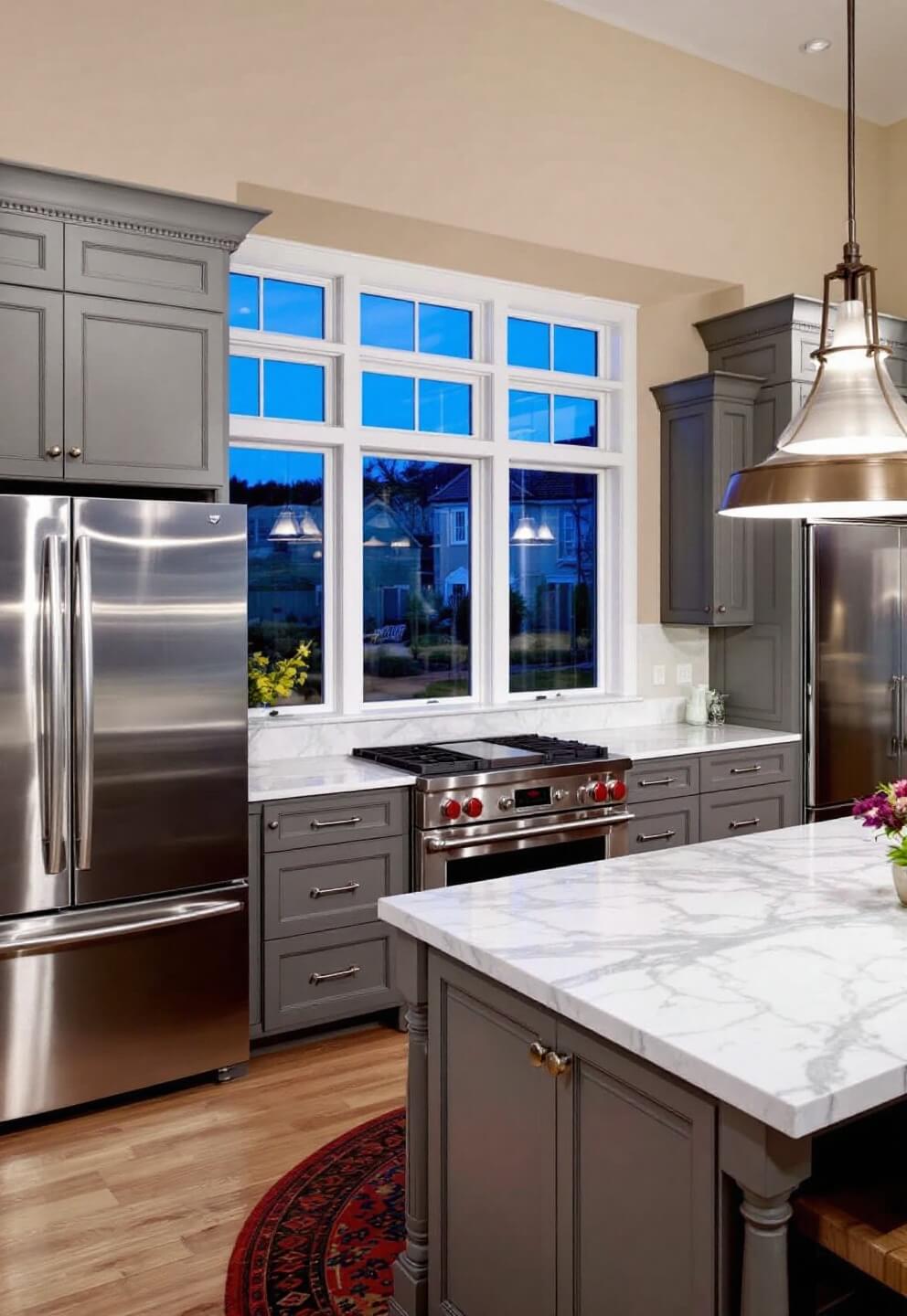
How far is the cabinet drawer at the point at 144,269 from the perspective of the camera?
134 inches

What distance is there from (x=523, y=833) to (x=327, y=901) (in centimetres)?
79

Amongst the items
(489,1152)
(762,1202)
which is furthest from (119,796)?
(762,1202)

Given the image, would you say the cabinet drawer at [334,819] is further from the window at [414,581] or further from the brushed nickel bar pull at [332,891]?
the window at [414,581]

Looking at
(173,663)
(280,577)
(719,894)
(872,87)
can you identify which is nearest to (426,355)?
(280,577)

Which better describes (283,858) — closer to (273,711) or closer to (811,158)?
(273,711)

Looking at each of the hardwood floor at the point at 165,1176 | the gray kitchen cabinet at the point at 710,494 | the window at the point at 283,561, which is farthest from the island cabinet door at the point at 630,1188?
the gray kitchen cabinet at the point at 710,494

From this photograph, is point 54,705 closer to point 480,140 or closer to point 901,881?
point 901,881

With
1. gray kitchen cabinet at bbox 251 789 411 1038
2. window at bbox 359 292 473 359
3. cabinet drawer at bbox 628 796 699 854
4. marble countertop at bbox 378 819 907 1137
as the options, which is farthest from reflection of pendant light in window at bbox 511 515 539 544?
marble countertop at bbox 378 819 907 1137

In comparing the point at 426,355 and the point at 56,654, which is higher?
the point at 426,355

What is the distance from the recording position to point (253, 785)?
380 centimetres

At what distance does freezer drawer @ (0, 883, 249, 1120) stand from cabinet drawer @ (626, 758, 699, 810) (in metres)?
1.72

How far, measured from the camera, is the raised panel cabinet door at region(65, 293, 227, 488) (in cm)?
340

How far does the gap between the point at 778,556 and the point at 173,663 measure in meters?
2.99

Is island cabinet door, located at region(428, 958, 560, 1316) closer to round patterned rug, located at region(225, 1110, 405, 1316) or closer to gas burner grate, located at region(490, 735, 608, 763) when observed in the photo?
round patterned rug, located at region(225, 1110, 405, 1316)
